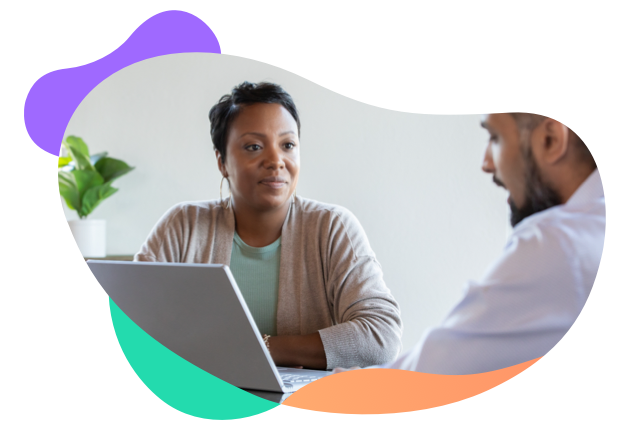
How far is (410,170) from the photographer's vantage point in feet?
3.00

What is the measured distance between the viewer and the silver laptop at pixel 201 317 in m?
0.86

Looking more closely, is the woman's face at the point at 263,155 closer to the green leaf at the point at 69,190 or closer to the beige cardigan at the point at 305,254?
the beige cardigan at the point at 305,254

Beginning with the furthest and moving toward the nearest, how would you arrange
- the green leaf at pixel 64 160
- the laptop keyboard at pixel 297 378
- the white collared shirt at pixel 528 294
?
the green leaf at pixel 64 160, the laptop keyboard at pixel 297 378, the white collared shirt at pixel 528 294

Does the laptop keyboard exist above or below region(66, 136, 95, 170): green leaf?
below

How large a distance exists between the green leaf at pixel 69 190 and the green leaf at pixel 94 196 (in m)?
0.01

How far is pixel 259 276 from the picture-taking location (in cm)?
98

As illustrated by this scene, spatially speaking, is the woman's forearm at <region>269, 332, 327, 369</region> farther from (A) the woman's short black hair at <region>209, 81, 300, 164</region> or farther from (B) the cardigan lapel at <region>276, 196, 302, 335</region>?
(A) the woman's short black hair at <region>209, 81, 300, 164</region>

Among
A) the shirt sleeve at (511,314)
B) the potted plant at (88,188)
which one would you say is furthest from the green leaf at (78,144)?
the shirt sleeve at (511,314)

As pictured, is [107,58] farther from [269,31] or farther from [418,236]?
[418,236]

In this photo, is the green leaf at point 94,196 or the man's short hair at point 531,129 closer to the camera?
the man's short hair at point 531,129

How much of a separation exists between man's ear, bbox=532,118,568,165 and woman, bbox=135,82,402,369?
30cm

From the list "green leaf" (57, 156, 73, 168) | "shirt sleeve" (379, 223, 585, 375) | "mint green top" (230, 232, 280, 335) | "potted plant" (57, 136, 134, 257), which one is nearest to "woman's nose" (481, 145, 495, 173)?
"shirt sleeve" (379, 223, 585, 375)

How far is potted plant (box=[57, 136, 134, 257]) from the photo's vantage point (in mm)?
986

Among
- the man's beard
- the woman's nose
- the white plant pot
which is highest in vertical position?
the woman's nose
